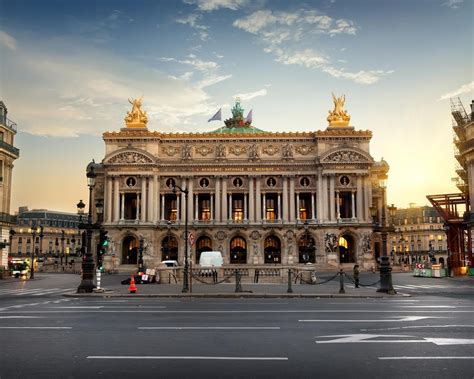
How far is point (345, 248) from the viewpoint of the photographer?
82.7 meters

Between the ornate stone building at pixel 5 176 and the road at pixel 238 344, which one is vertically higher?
the ornate stone building at pixel 5 176

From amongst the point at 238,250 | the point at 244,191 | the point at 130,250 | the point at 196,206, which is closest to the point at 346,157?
the point at 244,191

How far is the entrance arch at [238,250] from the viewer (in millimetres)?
83625

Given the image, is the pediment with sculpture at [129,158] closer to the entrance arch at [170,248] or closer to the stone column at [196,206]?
the stone column at [196,206]

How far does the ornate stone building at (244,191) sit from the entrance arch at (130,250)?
0.16 meters

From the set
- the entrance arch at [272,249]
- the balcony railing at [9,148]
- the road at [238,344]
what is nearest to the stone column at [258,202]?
the entrance arch at [272,249]

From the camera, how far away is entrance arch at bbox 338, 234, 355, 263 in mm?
81938

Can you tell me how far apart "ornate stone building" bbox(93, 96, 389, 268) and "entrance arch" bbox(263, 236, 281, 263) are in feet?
0.54

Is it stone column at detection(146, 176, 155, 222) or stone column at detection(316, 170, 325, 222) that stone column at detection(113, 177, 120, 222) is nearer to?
stone column at detection(146, 176, 155, 222)

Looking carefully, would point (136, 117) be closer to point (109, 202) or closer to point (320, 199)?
point (109, 202)

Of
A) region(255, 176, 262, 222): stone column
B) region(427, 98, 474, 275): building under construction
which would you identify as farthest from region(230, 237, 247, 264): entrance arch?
region(427, 98, 474, 275): building under construction

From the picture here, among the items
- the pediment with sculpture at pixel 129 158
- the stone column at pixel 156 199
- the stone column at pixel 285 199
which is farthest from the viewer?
the stone column at pixel 156 199

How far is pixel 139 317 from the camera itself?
17.0m

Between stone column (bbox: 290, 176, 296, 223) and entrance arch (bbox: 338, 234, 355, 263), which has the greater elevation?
stone column (bbox: 290, 176, 296, 223)
